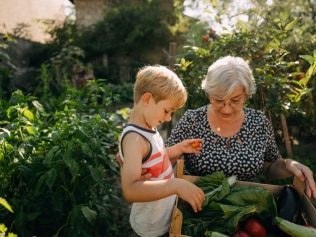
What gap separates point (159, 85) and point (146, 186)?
0.43 meters

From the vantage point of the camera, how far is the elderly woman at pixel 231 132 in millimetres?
1979

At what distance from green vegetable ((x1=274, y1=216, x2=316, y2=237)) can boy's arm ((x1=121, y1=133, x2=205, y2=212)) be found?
1.09 ft

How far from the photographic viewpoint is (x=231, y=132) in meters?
2.15

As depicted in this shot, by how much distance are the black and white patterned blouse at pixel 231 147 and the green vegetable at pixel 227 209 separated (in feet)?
1.19

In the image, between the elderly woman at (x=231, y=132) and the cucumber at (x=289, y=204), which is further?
the elderly woman at (x=231, y=132)

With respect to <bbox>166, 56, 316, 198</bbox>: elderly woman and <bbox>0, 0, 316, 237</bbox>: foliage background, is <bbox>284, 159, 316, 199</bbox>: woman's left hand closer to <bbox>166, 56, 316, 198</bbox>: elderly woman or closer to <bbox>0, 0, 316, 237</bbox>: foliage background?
<bbox>166, 56, 316, 198</bbox>: elderly woman

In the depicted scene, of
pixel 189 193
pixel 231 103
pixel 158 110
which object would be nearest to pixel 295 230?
pixel 189 193

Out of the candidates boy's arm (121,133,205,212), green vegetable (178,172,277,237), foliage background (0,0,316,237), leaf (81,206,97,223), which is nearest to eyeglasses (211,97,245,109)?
foliage background (0,0,316,237)

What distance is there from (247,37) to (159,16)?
30.9ft

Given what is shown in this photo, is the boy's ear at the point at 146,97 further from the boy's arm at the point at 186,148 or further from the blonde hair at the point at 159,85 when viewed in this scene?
the boy's arm at the point at 186,148

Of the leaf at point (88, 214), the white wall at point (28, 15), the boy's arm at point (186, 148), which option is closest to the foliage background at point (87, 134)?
the leaf at point (88, 214)

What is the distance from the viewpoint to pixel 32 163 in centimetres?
214

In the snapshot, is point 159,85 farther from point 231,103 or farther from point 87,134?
point 87,134

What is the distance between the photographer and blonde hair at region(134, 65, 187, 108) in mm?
1544
